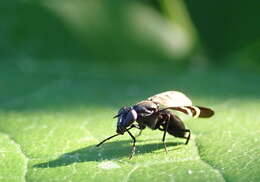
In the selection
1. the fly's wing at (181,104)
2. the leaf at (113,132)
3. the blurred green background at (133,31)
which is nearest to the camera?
the leaf at (113,132)

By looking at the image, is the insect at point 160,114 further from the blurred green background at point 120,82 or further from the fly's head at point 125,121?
the blurred green background at point 120,82

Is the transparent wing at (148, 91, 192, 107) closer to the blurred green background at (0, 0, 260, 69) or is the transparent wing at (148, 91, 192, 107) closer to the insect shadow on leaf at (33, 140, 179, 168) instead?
the insect shadow on leaf at (33, 140, 179, 168)

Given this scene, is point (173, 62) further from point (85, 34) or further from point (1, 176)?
point (1, 176)

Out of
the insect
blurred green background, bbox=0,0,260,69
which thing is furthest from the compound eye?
blurred green background, bbox=0,0,260,69

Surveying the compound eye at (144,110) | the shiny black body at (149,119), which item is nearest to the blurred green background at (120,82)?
the shiny black body at (149,119)

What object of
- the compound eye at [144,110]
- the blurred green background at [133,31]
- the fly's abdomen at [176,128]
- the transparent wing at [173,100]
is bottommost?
the fly's abdomen at [176,128]

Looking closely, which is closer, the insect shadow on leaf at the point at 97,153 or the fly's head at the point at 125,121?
the insect shadow on leaf at the point at 97,153

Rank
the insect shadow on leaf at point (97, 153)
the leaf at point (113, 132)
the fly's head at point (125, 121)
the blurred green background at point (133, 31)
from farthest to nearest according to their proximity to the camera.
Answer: the blurred green background at point (133, 31)
the fly's head at point (125, 121)
the insect shadow on leaf at point (97, 153)
the leaf at point (113, 132)

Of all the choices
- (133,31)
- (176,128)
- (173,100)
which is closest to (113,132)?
(176,128)
